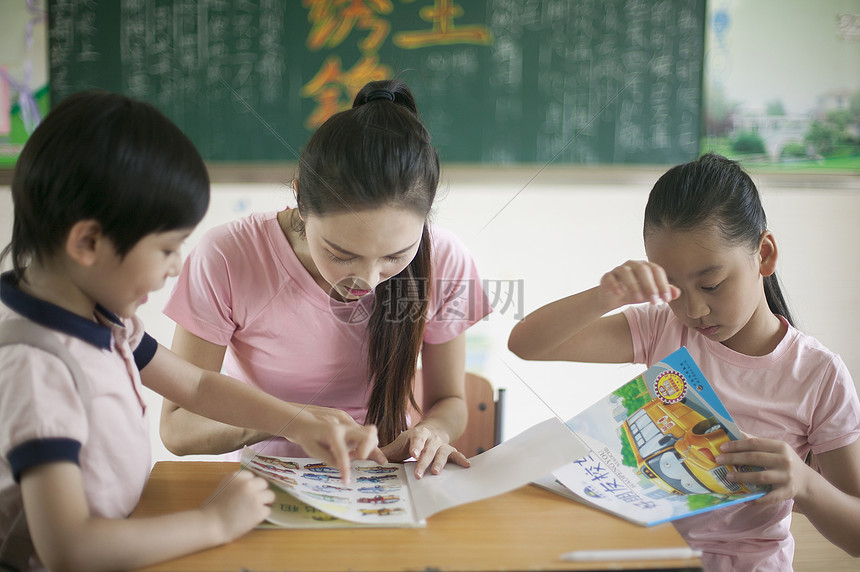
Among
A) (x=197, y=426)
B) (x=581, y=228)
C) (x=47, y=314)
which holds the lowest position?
(x=197, y=426)

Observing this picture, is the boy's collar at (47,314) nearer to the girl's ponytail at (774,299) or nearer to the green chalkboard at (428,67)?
the girl's ponytail at (774,299)

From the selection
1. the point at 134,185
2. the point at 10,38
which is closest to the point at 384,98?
the point at 134,185

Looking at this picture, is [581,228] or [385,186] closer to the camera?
[385,186]

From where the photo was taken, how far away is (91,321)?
2.49ft

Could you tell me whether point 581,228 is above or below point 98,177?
below

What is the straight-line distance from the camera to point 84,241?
72cm

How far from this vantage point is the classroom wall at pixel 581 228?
2348mm

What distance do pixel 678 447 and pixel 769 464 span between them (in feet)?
0.38

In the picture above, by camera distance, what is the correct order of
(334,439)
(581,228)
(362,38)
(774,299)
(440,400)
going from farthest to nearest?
(581,228), (362,38), (440,400), (774,299), (334,439)

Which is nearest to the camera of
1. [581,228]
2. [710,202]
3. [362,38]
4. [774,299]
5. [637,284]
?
[637,284]

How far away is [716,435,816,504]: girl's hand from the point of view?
85cm

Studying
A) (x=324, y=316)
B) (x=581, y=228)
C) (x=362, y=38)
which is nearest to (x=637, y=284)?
(x=324, y=316)

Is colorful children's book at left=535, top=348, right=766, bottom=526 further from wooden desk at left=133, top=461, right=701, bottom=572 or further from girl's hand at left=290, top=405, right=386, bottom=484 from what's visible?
girl's hand at left=290, top=405, right=386, bottom=484

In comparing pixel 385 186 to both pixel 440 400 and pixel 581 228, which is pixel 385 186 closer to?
pixel 440 400
